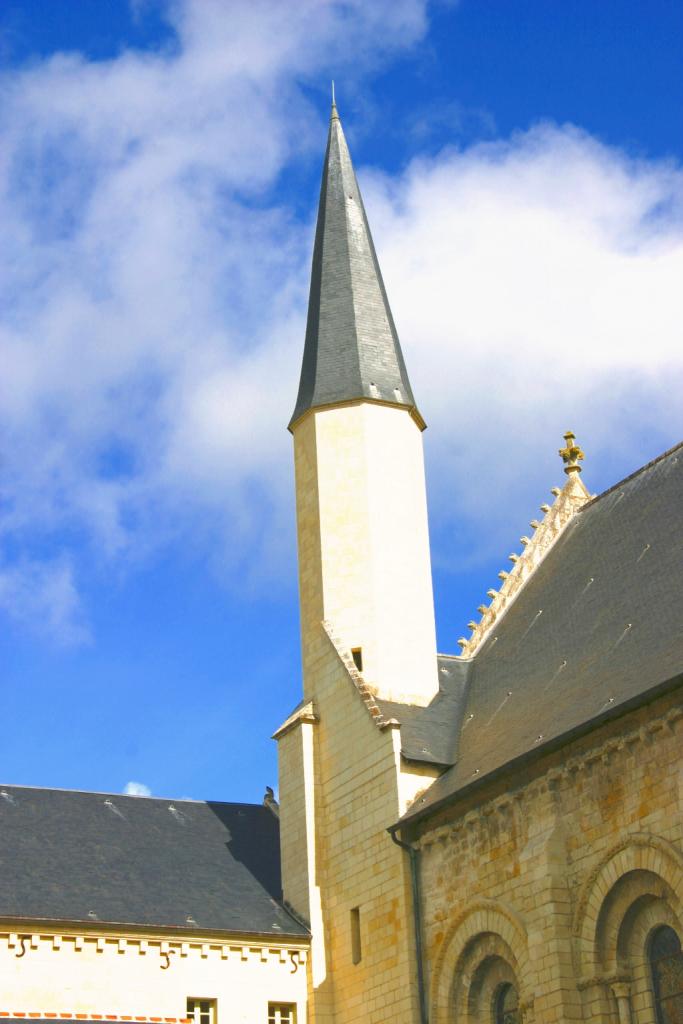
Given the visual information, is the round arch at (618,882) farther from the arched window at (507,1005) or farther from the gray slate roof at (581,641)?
the arched window at (507,1005)

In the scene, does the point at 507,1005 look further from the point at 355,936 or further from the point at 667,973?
the point at 355,936

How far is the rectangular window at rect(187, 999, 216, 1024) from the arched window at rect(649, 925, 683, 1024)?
865 cm

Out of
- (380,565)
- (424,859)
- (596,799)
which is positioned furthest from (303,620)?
(596,799)

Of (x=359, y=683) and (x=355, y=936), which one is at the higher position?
(x=359, y=683)

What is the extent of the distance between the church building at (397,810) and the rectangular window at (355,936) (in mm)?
72

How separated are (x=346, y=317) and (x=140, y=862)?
39.8ft

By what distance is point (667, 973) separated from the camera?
20.3 metres

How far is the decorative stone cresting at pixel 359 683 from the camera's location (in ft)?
86.8

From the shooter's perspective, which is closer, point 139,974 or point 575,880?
point 575,880

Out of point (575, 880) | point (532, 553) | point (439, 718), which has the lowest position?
point (575, 880)

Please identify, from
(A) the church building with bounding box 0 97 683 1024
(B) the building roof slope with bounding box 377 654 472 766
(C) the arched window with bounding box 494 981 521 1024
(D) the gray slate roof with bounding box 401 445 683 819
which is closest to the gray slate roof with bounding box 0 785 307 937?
(A) the church building with bounding box 0 97 683 1024

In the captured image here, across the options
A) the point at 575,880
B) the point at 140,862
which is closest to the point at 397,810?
the point at 575,880

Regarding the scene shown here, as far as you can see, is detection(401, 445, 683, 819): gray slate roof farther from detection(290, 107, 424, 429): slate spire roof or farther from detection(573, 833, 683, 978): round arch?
detection(290, 107, 424, 429): slate spire roof

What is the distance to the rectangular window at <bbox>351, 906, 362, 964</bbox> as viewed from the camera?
25998 millimetres
